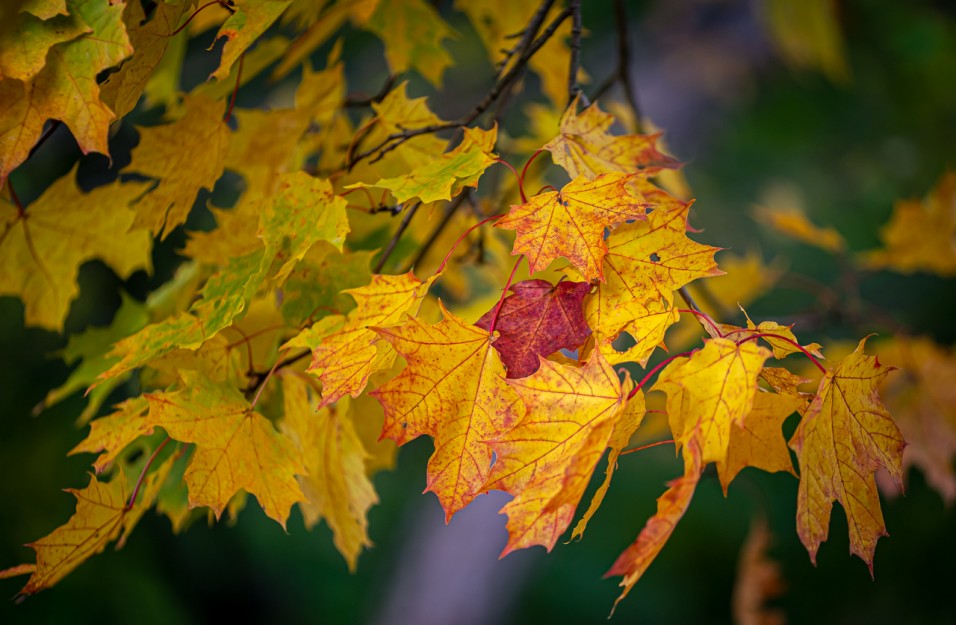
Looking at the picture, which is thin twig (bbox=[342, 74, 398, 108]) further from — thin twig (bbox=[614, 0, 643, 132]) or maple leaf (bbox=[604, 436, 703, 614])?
maple leaf (bbox=[604, 436, 703, 614])

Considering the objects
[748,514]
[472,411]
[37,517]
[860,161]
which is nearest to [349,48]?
[37,517]

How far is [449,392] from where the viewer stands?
1.72ft

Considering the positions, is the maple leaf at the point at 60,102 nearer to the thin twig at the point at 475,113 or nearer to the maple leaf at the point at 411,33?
the thin twig at the point at 475,113

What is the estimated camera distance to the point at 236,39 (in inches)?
22.1

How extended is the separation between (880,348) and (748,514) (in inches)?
74.2

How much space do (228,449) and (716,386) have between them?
1.23 ft

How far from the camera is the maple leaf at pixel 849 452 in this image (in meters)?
0.49

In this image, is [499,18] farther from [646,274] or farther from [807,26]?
[807,26]

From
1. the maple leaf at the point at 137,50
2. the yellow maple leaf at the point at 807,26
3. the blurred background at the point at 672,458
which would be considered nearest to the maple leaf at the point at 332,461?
the maple leaf at the point at 137,50

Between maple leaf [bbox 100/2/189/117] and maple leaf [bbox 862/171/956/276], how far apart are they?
3.64 ft

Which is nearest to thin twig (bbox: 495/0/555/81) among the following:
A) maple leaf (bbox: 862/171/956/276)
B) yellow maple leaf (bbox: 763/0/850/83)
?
maple leaf (bbox: 862/171/956/276)

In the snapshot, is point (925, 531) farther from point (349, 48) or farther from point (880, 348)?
point (349, 48)

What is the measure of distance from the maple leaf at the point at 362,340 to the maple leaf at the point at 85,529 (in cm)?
19

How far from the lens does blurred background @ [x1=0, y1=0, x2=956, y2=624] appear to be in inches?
81.2
